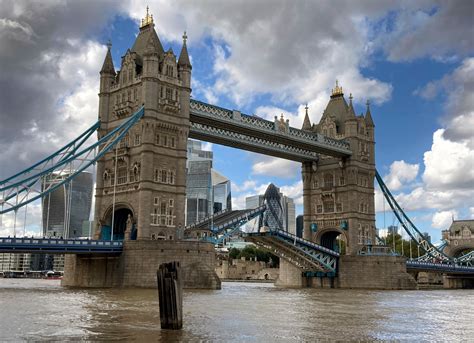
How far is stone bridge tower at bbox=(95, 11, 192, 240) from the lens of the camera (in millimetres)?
56219

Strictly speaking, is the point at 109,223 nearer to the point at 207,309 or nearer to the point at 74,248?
the point at 74,248

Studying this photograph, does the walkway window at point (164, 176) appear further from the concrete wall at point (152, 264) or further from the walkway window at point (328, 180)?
the walkway window at point (328, 180)

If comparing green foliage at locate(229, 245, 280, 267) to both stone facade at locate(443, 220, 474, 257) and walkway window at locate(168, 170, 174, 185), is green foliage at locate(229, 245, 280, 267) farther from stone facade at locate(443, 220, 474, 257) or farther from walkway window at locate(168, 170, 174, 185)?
walkway window at locate(168, 170, 174, 185)

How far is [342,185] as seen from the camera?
78.3 meters

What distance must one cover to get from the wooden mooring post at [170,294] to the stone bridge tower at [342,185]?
5810cm

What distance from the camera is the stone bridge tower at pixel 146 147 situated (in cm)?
5622

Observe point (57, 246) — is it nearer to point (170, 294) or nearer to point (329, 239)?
point (170, 294)

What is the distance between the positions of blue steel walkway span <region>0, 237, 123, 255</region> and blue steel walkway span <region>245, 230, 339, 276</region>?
Answer: 62.3ft

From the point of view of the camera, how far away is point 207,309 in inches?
1192

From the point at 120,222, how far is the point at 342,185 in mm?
30944

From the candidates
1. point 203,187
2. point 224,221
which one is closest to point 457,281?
point 224,221

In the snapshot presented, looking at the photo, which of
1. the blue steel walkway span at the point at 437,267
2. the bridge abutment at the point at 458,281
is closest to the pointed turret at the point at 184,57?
the blue steel walkway span at the point at 437,267

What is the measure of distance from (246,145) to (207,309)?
38.9m

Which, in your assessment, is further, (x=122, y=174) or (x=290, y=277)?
(x=290, y=277)
